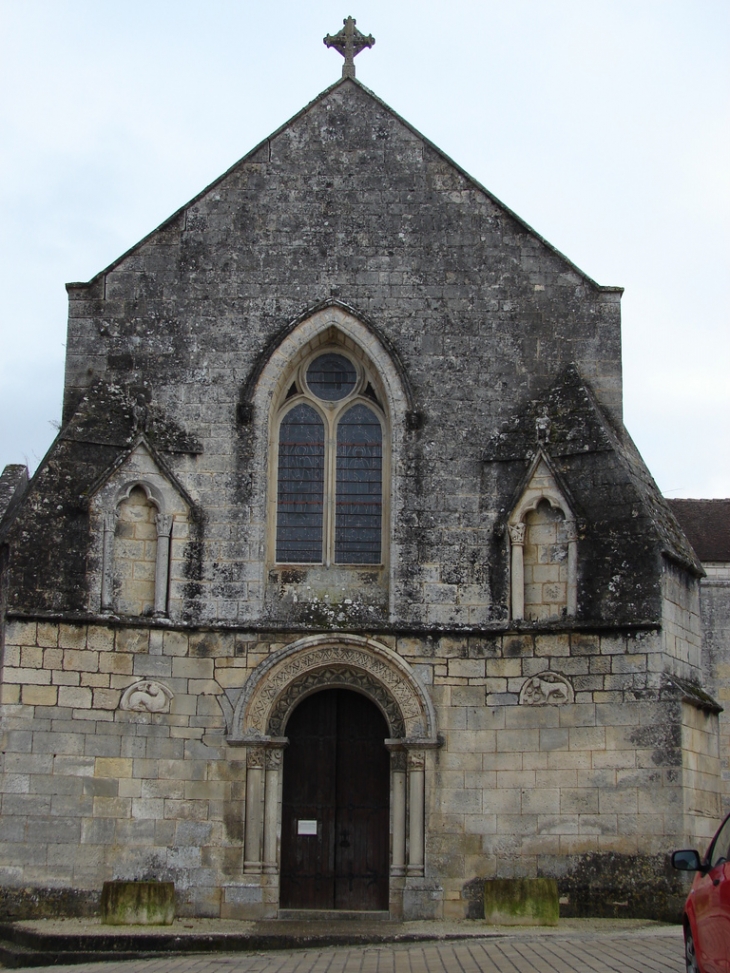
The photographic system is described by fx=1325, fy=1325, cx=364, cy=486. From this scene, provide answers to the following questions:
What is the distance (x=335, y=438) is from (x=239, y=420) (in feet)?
3.68

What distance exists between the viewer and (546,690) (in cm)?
1339

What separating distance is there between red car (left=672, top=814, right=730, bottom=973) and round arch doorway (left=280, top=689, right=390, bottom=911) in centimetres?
598

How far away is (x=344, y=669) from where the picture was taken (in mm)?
13875

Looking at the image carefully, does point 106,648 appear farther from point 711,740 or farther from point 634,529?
point 711,740

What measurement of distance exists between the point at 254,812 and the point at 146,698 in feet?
5.23

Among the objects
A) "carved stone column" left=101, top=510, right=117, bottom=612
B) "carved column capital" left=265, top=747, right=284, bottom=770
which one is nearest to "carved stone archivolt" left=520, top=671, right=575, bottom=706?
"carved column capital" left=265, top=747, right=284, bottom=770

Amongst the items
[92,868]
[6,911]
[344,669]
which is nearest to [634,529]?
[344,669]

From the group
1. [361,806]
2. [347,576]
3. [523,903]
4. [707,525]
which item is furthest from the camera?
[707,525]

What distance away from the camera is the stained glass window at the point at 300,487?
14.5m

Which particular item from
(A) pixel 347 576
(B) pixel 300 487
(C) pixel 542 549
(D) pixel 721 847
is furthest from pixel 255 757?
(D) pixel 721 847

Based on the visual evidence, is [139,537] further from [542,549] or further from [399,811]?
[542,549]

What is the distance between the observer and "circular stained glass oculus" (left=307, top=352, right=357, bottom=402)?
14875 mm

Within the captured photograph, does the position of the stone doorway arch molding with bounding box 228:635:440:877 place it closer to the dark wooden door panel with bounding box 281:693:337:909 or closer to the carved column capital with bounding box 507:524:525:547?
the dark wooden door panel with bounding box 281:693:337:909

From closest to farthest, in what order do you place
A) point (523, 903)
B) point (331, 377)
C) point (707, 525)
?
point (523, 903), point (331, 377), point (707, 525)
